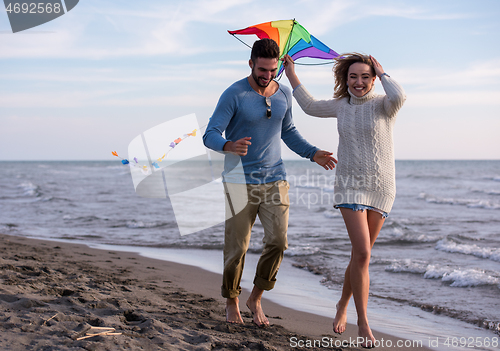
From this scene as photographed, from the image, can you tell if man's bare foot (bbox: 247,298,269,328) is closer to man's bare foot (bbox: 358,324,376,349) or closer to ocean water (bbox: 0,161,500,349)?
man's bare foot (bbox: 358,324,376,349)

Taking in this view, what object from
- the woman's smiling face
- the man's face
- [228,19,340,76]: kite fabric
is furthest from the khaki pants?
[228,19,340,76]: kite fabric

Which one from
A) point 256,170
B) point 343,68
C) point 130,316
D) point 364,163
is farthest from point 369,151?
point 130,316

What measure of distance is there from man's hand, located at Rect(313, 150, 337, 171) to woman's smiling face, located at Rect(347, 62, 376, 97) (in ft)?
1.75

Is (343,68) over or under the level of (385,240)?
over

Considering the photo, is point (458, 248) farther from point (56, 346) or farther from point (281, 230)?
point (56, 346)

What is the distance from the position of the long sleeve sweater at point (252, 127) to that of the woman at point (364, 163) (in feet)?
1.56

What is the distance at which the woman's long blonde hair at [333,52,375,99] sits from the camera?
3070mm

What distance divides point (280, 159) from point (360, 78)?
0.85 meters

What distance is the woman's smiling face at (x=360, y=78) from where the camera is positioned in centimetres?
302

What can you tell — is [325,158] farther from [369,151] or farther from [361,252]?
[361,252]

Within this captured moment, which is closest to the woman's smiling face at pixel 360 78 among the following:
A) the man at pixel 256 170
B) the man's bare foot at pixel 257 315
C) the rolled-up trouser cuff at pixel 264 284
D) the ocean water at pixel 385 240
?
the man at pixel 256 170

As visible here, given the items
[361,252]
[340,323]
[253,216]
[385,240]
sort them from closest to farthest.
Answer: [361,252] → [340,323] → [253,216] → [385,240]

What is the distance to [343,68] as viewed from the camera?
3.18 meters

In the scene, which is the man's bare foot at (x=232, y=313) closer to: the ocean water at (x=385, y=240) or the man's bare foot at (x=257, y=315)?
the man's bare foot at (x=257, y=315)
